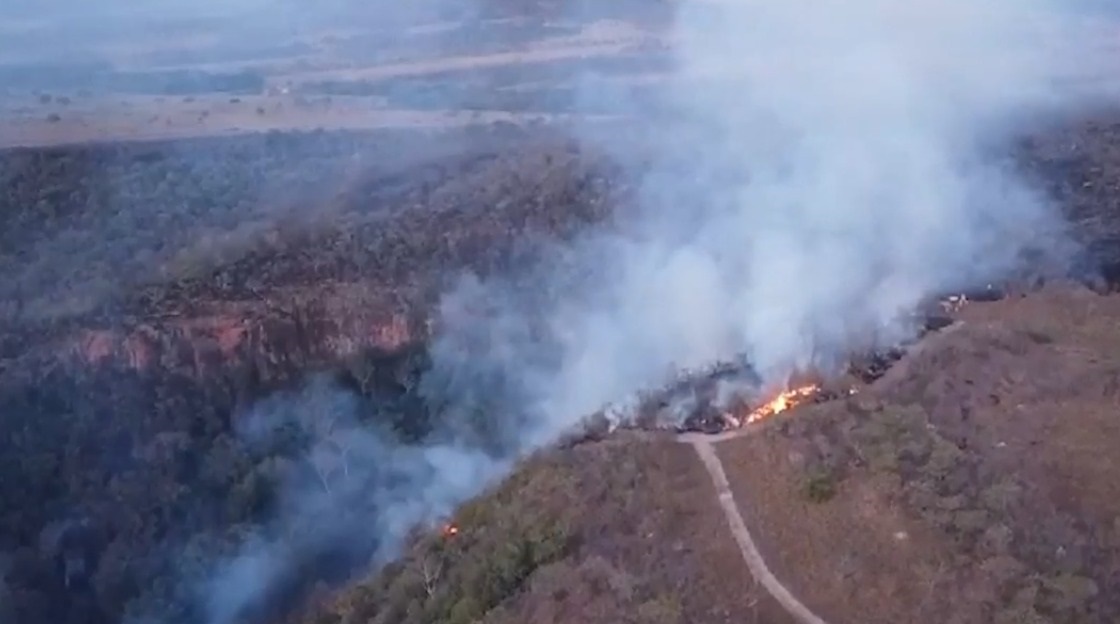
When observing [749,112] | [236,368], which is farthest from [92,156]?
[749,112]

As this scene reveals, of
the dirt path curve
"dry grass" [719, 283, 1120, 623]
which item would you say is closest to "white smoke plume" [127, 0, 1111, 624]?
"dry grass" [719, 283, 1120, 623]

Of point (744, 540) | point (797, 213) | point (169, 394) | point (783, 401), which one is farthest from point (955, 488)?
point (169, 394)

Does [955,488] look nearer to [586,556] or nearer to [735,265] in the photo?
[586,556]

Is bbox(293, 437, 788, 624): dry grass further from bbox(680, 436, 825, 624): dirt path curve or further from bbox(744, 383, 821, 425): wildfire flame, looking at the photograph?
bbox(744, 383, 821, 425): wildfire flame

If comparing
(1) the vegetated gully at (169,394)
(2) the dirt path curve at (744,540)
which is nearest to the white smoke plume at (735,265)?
(1) the vegetated gully at (169,394)

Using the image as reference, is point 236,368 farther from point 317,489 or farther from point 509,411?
point 509,411
